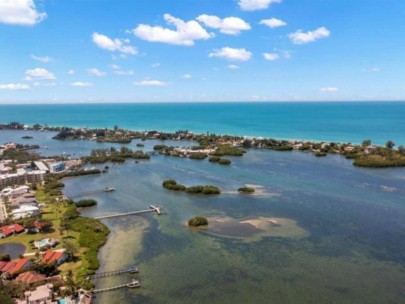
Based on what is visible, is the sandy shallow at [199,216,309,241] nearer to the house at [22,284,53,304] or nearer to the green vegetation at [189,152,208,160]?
→ the house at [22,284,53,304]

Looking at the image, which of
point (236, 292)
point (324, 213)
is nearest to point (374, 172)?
point (324, 213)

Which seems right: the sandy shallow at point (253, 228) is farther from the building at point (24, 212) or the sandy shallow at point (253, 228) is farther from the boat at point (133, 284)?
the building at point (24, 212)

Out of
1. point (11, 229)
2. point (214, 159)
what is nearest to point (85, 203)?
point (11, 229)

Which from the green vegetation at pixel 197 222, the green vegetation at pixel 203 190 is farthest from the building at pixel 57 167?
the green vegetation at pixel 197 222

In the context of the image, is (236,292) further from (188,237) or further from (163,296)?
(188,237)

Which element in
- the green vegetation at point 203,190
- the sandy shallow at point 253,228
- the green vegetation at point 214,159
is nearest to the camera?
the sandy shallow at point 253,228

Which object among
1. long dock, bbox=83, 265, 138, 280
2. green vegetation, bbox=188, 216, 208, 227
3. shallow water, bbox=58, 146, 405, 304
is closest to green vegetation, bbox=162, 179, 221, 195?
shallow water, bbox=58, 146, 405, 304
